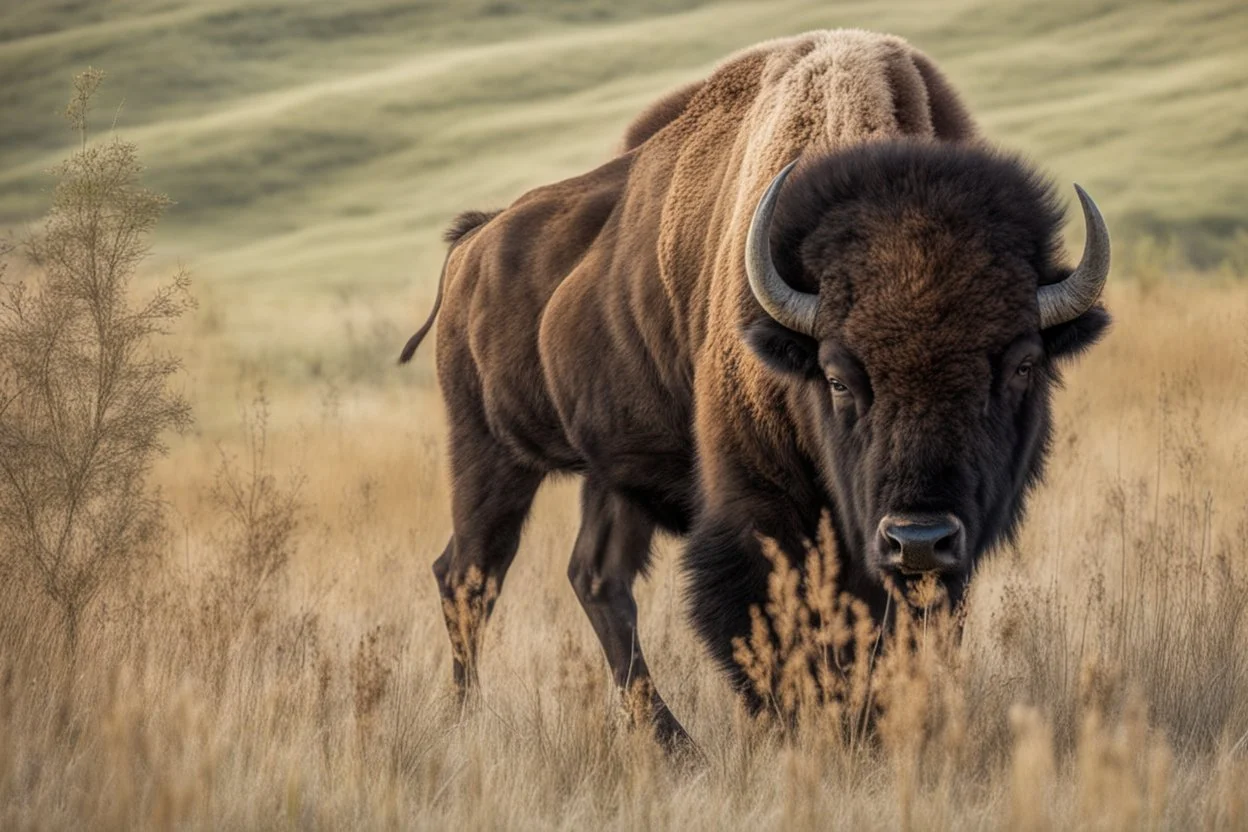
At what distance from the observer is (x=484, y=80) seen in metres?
49.8

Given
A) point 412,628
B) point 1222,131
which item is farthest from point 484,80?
point 412,628

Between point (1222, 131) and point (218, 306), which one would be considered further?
point (1222, 131)

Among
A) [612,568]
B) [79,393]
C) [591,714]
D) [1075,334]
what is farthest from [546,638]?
[1075,334]

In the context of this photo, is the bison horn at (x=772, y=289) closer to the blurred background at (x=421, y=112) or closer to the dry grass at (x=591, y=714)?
the dry grass at (x=591, y=714)

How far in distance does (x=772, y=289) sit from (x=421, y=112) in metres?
43.5

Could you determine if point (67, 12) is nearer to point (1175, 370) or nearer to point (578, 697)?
point (1175, 370)

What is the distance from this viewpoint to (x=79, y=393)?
625cm

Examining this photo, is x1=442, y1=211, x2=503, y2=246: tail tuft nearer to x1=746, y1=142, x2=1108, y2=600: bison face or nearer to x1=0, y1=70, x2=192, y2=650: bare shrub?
x1=0, y1=70, x2=192, y2=650: bare shrub

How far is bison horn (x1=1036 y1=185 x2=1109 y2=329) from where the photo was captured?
4.86 m

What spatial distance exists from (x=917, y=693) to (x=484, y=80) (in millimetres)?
47948

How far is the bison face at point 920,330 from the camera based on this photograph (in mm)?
4484

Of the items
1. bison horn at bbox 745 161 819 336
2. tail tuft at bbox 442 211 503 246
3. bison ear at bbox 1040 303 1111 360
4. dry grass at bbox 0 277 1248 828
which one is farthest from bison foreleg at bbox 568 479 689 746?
bison ear at bbox 1040 303 1111 360

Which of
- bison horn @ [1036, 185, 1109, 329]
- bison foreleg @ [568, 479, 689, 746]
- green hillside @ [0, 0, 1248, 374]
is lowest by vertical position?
green hillside @ [0, 0, 1248, 374]

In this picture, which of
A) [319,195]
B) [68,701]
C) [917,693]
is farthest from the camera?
[319,195]
